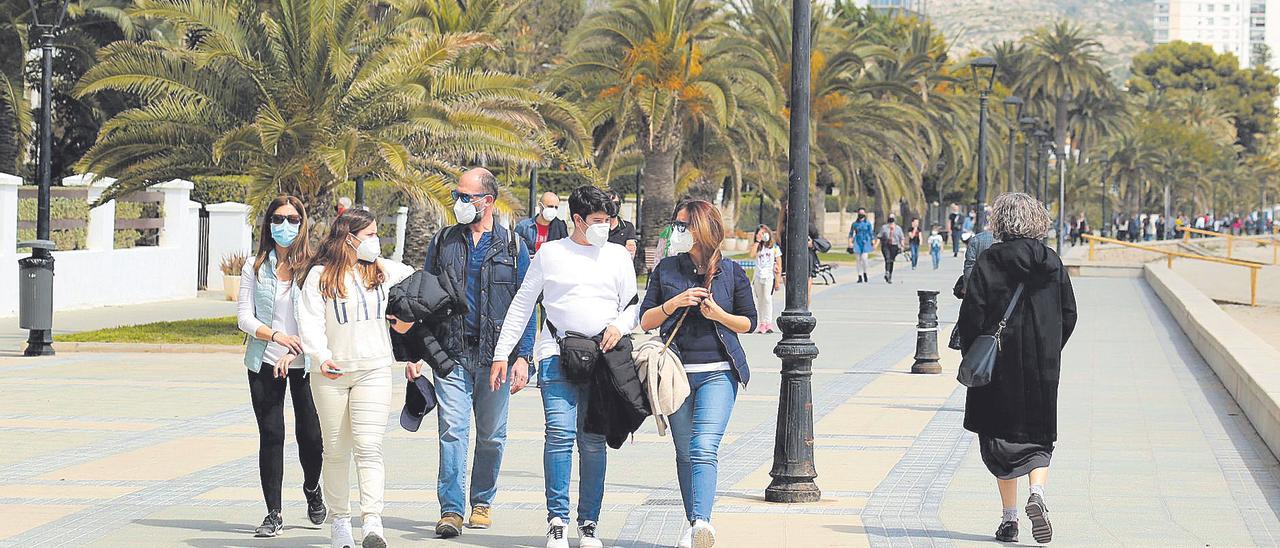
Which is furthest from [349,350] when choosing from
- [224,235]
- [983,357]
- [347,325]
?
[224,235]

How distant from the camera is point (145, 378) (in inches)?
593

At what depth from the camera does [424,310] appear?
715cm

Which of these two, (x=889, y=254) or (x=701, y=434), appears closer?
(x=701, y=434)

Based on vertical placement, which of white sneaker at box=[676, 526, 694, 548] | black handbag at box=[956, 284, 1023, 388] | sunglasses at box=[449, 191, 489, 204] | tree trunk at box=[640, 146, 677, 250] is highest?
tree trunk at box=[640, 146, 677, 250]

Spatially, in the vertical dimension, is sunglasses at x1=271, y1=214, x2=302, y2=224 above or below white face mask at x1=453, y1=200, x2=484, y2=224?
below

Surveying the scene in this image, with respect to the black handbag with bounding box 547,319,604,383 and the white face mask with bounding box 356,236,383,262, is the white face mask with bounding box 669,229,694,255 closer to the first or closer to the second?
the black handbag with bounding box 547,319,604,383

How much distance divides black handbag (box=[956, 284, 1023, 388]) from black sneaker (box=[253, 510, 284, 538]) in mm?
3134

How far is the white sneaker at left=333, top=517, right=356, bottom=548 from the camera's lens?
7066mm

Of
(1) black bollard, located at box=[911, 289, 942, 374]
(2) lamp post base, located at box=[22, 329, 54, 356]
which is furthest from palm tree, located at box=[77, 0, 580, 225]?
(1) black bollard, located at box=[911, 289, 942, 374]

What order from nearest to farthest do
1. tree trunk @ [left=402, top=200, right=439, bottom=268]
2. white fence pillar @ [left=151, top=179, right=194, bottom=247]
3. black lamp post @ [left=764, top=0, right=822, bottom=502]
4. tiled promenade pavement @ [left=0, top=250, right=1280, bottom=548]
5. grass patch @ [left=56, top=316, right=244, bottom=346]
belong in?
tiled promenade pavement @ [left=0, top=250, right=1280, bottom=548] < black lamp post @ [left=764, top=0, right=822, bottom=502] < grass patch @ [left=56, top=316, right=244, bottom=346] < white fence pillar @ [left=151, top=179, right=194, bottom=247] < tree trunk @ [left=402, top=200, right=439, bottom=268]

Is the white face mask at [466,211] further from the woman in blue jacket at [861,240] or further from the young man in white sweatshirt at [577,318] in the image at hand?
the woman in blue jacket at [861,240]

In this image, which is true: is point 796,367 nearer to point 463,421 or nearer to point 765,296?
point 463,421

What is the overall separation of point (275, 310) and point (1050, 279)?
3.49 m

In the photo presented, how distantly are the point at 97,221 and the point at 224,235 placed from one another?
15.1 ft
